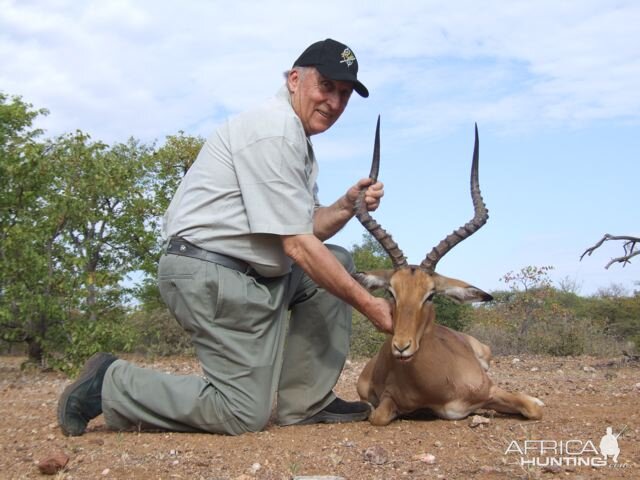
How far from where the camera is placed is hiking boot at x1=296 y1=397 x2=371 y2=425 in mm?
5730

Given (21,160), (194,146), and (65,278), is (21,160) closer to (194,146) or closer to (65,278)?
(65,278)

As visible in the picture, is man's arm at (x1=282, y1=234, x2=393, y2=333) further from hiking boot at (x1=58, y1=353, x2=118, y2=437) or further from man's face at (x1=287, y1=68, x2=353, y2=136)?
hiking boot at (x1=58, y1=353, x2=118, y2=437)

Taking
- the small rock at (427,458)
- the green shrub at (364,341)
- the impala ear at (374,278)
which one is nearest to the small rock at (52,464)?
the small rock at (427,458)

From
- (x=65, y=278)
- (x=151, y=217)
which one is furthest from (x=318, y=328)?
(x=151, y=217)

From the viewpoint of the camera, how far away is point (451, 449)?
15.3 ft

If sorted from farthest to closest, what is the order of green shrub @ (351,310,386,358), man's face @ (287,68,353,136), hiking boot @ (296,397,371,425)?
green shrub @ (351,310,386,358)
hiking boot @ (296,397,371,425)
man's face @ (287,68,353,136)

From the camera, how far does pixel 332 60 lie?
215 inches

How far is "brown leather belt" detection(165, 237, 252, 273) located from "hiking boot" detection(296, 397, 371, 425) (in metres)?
1.29

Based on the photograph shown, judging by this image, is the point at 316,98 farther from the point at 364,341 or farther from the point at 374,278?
A: the point at 364,341

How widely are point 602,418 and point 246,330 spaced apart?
2.66m

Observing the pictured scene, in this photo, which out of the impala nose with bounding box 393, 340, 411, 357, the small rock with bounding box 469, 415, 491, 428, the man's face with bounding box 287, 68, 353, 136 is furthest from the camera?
the man's face with bounding box 287, 68, 353, 136

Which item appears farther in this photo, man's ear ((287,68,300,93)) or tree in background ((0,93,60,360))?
tree in background ((0,93,60,360))
